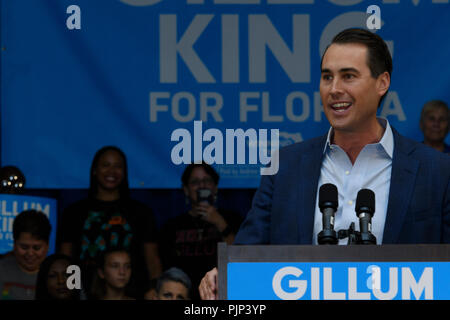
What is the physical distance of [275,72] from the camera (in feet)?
15.8

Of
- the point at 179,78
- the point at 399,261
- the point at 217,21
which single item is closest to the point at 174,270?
the point at 179,78

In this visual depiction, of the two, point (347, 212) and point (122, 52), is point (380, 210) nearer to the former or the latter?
point (347, 212)

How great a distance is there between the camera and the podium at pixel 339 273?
6.10ft

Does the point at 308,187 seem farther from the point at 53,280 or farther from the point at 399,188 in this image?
the point at 53,280

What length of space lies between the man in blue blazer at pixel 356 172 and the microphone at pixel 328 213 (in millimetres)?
338

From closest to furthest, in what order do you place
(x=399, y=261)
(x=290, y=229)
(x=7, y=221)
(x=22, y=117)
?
(x=399, y=261)
(x=290, y=229)
(x=7, y=221)
(x=22, y=117)

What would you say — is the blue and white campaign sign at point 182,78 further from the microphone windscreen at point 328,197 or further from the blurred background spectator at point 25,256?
the microphone windscreen at point 328,197

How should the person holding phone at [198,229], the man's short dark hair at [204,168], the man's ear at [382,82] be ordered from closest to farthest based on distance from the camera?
1. the man's ear at [382,82]
2. the person holding phone at [198,229]
3. the man's short dark hair at [204,168]

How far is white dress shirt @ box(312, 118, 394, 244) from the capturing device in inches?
98.8

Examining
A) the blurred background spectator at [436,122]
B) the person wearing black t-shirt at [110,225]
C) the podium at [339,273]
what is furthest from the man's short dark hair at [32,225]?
the podium at [339,273]

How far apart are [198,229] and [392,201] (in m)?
2.18

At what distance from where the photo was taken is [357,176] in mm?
2592

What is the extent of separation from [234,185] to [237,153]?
207 millimetres

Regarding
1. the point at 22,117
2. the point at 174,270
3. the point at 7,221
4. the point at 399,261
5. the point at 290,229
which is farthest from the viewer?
the point at 22,117
